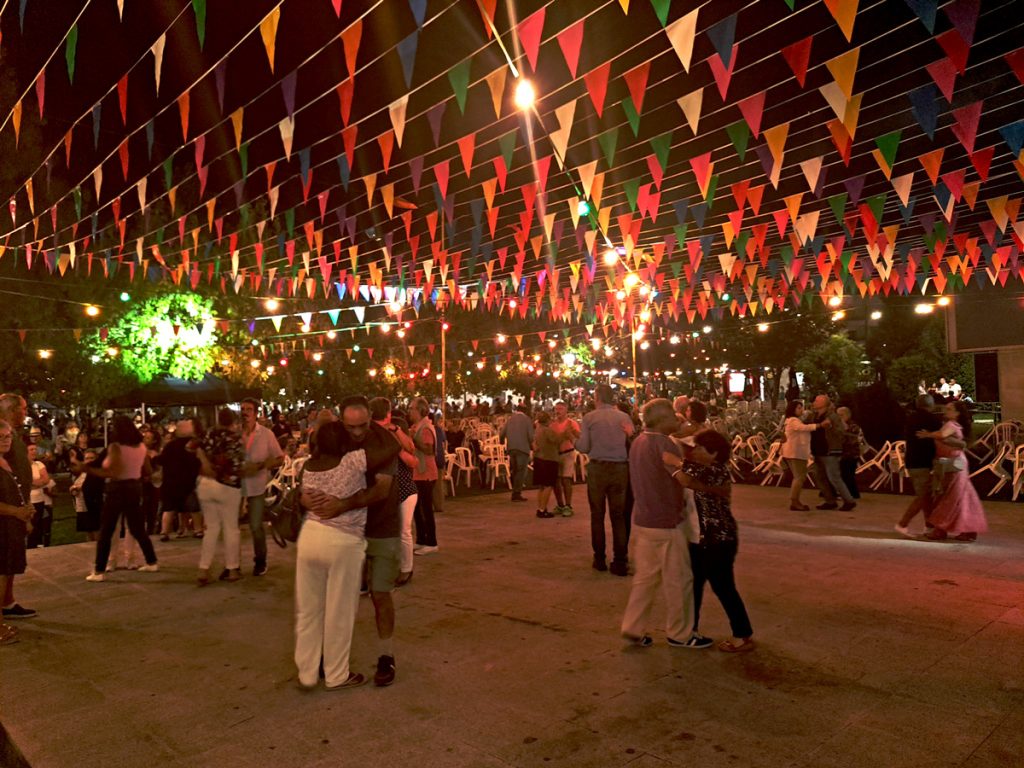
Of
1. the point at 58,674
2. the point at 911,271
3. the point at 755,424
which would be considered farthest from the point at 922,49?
the point at 755,424

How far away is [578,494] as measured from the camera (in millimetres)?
12055

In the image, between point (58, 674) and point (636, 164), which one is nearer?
point (58, 674)

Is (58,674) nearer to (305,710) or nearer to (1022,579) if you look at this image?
(305,710)

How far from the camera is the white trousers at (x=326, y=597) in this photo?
12.0 ft

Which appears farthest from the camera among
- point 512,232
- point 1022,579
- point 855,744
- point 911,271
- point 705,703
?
point 911,271

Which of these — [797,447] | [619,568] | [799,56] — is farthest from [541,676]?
[797,447]

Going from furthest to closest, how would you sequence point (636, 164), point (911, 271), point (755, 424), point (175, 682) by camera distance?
1. point (755, 424)
2. point (911, 271)
3. point (636, 164)
4. point (175, 682)

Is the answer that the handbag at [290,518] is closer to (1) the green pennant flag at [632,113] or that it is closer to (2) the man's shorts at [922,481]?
(1) the green pennant flag at [632,113]

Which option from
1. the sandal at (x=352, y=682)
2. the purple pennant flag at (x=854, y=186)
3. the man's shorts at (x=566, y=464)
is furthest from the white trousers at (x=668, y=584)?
the purple pennant flag at (x=854, y=186)

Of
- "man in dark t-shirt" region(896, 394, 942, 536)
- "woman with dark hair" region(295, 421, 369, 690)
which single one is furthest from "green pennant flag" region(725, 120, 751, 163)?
"woman with dark hair" region(295, 421, 369, 690)

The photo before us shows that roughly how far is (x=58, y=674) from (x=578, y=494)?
28.9 feet

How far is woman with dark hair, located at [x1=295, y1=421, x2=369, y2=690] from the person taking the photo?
3.64 meters

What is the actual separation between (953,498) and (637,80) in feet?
17.9

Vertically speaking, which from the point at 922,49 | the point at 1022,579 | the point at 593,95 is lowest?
the point at 1022,579
